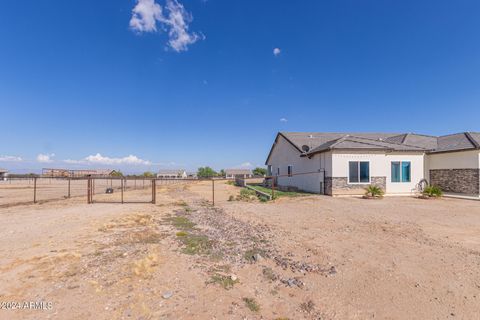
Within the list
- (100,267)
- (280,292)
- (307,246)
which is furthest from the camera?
(307,246)

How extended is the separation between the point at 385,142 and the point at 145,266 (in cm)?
1994

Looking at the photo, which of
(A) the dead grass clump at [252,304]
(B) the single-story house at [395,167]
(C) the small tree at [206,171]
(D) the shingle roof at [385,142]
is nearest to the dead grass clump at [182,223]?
(A) the dead grass clump at [252,304]

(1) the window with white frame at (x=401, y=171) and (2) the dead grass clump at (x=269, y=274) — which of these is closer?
(2) the dead grass clump at (x=269, y=274)

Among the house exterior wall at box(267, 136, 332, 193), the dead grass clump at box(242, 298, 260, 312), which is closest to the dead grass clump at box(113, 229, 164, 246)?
the dead grass clump at box(242, 298, 260, 312)

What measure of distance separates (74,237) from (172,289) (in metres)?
4.73

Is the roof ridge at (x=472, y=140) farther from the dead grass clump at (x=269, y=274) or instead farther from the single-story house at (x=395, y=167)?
the dead grass clump at (x=269, y=274)

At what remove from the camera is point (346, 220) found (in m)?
8.77

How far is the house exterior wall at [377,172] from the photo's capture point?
15.6 m

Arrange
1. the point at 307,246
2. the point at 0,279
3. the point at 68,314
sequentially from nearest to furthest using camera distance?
the point at 68,314 < the point at 0,279 < the point at 307,246

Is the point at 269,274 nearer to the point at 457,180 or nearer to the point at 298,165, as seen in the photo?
the point at 298,165

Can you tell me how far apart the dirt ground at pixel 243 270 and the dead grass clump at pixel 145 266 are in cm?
4

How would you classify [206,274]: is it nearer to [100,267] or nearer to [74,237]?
[100,267]

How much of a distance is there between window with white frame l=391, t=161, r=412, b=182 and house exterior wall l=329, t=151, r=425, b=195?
0.22 meters

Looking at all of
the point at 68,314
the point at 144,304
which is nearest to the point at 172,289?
the point at 144,304
